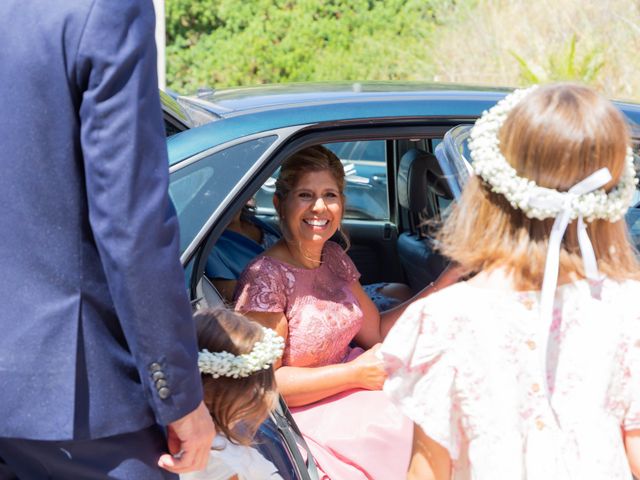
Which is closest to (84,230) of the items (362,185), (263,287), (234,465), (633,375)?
(234,465)

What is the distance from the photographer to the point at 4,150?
1.46 metres

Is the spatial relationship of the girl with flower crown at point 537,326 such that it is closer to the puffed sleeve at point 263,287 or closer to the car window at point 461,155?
the car window at point 461,155

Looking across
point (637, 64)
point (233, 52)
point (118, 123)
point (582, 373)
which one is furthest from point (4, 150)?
point (233, 52)

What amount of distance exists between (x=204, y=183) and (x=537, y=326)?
117 cm

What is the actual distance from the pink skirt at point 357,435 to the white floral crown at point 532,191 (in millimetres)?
1144

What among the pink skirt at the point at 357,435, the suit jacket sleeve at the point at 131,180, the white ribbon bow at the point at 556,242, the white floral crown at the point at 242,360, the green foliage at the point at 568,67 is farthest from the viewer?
the green foliage at the point at 568,67

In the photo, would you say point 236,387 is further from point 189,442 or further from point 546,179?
point 546,179

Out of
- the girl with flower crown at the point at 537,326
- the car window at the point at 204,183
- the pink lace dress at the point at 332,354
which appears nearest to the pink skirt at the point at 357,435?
the pink lace dress at the point at 332,354

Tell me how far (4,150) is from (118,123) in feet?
0.63

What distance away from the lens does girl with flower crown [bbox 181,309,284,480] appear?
1885 mm

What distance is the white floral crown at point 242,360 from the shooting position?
6.08ft

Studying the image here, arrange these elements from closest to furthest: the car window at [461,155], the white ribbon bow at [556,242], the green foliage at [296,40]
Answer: the white ribbon bow at [556,242], the car window at [461,155], the green foliage at [296,40]

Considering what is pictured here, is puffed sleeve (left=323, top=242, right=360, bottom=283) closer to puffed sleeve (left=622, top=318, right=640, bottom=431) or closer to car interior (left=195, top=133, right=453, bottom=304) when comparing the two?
car interior (left=195, top=133, right=453, bottom=304)

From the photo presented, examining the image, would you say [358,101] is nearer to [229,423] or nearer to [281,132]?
[281,132]
